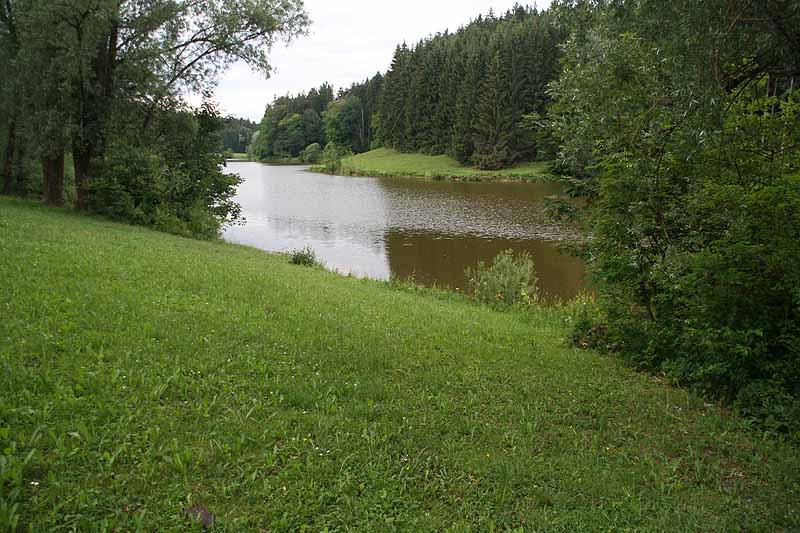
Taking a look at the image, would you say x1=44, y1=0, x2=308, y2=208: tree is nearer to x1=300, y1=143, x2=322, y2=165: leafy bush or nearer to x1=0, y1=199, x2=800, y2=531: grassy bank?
x1=0, y1=199, x2=800, y2=531: grassy bank

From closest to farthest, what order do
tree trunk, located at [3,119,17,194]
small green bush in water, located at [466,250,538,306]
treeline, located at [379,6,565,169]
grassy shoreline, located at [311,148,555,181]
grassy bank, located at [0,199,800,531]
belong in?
grassy bank, located at [0,199,800,531], small green bush in water, located at [466,250,538,306], tree trunk, located at [3,119,17,194], grassy shoreline, located at [311,148,555,181], treeline, located at [379,6,565,169]

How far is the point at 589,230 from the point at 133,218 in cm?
1603

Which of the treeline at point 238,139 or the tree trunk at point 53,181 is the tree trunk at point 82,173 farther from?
the treeline at point 238,139

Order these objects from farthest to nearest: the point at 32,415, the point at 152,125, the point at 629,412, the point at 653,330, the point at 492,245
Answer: the point at 492,245
the point at 152,125
the point at 653,330
the point at 629,412
the point at 32,415

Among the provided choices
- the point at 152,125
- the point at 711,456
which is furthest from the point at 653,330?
the point at 152,125

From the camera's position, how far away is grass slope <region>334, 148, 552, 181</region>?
61688 mm

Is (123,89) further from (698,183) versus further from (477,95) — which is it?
(477,95)

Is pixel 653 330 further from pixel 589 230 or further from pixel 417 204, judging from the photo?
pixel 417 204

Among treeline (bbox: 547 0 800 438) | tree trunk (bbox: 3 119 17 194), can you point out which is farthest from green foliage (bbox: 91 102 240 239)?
treeline (bbox: 547 0 800 438)

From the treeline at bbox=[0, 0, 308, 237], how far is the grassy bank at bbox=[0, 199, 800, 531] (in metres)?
13.0

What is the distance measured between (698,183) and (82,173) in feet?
68.7

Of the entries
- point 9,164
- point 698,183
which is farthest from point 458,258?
point 9,164

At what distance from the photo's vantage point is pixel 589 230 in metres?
9.25

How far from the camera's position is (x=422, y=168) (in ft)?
234
